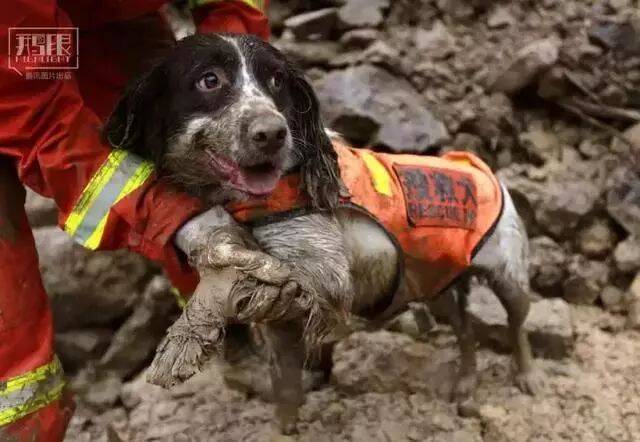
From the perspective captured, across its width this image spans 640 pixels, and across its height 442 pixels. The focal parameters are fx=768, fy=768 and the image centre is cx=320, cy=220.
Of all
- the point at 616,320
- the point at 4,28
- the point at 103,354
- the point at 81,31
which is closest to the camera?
the point at 4,28

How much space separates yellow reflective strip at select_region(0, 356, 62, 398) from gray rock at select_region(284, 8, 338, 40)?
236 centimetres

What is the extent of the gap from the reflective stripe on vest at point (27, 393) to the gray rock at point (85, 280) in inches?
36.7

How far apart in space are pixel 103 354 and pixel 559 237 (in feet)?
6.42

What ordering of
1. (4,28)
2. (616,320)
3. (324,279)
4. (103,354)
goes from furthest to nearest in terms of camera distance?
1. (616,320)
2. (103,354)
3. (324,279)
4. (4,28)

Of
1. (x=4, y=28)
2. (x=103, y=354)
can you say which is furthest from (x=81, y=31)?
(x=103, y=354)

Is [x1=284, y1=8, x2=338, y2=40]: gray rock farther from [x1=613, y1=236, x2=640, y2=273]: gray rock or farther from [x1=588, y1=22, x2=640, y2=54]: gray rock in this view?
[x1=613, y1=236, x2=640, y2=273]: gray rock

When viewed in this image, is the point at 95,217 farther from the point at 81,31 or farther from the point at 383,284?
the point at 383,284

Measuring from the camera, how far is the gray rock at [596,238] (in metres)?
3.28

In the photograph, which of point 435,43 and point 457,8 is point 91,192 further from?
point 457,8

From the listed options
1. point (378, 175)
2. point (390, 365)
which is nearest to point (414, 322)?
point (390, 365)

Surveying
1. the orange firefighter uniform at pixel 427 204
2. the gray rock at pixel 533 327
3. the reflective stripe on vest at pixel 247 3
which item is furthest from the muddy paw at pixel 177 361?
the gray rock at pixel 533 327

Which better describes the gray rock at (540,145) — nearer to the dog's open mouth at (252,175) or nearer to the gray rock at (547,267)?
the gray rock at (547,267)

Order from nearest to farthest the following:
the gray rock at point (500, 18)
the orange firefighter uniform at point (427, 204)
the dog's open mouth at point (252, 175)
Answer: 1. the dog's open mouth at point (252, 175)
2. the orange firefighter uniform at point (427, 204)
3. the gray rock at point (500, 18)

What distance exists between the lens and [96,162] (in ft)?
5.57
